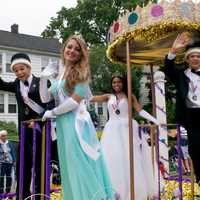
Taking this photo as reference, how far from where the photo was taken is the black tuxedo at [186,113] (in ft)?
15.4

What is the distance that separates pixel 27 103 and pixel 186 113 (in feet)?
5.83

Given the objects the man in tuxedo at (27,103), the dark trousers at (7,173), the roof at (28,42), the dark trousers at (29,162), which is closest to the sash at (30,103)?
the man in tuxedo at (27,103)

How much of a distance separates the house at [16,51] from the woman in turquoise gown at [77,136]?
22.9 meters

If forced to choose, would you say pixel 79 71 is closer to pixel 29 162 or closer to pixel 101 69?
pixel 29 162

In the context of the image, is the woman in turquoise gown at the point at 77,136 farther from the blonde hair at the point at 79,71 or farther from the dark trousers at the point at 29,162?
the dark trousers at the point at 29,162

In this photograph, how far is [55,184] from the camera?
1020cm

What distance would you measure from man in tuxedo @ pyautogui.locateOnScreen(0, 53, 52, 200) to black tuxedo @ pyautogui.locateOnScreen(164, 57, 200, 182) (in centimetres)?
144

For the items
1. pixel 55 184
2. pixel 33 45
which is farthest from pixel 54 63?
pixel 33 45

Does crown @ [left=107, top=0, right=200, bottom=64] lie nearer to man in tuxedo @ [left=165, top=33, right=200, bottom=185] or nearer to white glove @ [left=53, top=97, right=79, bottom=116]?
man in tuxedo @ [left=165, top=33, right=200, bottom=185]

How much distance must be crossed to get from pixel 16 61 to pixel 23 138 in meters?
0.89

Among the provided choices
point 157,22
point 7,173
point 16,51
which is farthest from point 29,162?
point 16,51

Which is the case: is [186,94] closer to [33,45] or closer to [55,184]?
[55,184]

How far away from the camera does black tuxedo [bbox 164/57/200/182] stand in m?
4.70

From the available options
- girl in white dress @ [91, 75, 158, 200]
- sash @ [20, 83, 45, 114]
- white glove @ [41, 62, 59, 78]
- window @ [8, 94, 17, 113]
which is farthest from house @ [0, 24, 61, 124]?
white glove @ [41, 62, 59, 78]
